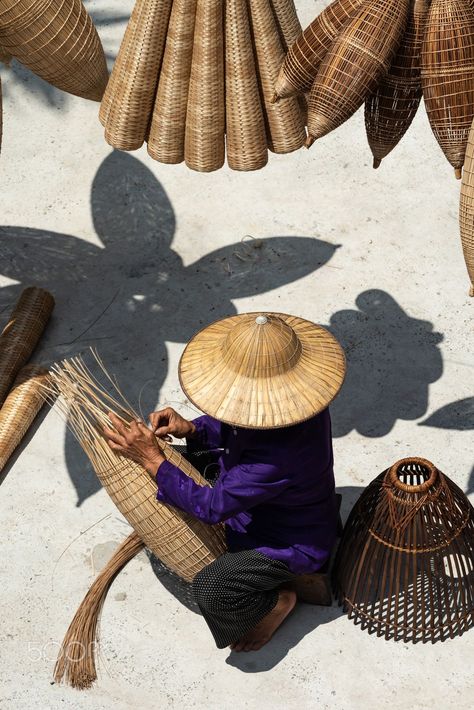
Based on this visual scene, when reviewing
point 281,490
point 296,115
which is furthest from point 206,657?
point 296,115

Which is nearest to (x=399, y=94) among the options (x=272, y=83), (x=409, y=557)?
(x=272, y=83)

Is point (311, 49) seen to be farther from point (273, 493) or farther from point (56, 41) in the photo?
point (273, 493)

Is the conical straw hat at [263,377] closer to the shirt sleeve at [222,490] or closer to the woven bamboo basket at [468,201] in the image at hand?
the shirt sleeve at [222,490]

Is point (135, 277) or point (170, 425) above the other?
point (170, 425)

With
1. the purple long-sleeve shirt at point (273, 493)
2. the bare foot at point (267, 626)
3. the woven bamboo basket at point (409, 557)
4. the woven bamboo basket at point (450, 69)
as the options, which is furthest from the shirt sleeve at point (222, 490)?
the woven bamboo basket at point (450, 69)

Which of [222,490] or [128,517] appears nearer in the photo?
[222,490]

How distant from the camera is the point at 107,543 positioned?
5.11 meters

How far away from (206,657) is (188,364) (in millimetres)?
1245

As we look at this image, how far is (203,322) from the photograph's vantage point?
6035 millimetres

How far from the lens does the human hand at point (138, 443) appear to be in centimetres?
429

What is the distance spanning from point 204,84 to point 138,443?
1499mm

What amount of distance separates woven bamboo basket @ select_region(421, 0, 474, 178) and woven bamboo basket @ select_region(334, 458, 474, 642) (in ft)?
3.98

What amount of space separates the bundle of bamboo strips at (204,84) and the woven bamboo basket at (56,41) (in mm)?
126

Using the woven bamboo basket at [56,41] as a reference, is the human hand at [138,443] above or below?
below
